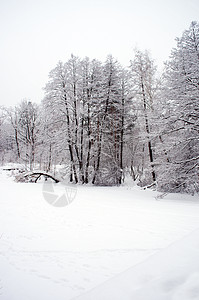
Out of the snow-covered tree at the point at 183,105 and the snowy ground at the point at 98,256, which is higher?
the snow-covered tree at the point at 183,105

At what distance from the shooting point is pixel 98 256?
2.69 m

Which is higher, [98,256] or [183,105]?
[183,105]

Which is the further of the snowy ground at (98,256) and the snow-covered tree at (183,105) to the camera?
the snow-covered tree at (183,105)

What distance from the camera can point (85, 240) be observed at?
3.31 metres

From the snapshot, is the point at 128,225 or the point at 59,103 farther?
the point at 59,103

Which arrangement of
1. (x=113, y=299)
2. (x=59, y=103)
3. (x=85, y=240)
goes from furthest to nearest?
(x=59, y=103) → (x=85, y=240) → (x=113, y=299)

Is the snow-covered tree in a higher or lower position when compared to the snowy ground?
higher

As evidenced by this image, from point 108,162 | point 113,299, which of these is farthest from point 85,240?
point 108,162

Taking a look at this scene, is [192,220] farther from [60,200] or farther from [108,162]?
[108,162]

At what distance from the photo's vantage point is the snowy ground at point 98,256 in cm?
171

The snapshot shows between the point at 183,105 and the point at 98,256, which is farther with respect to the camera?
the point at 183,105

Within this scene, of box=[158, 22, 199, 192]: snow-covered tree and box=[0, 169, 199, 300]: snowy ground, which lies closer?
box=[0, 169, 199, 300]: snowy ground

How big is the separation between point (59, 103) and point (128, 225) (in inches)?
515

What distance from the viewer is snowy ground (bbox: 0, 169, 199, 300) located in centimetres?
171
